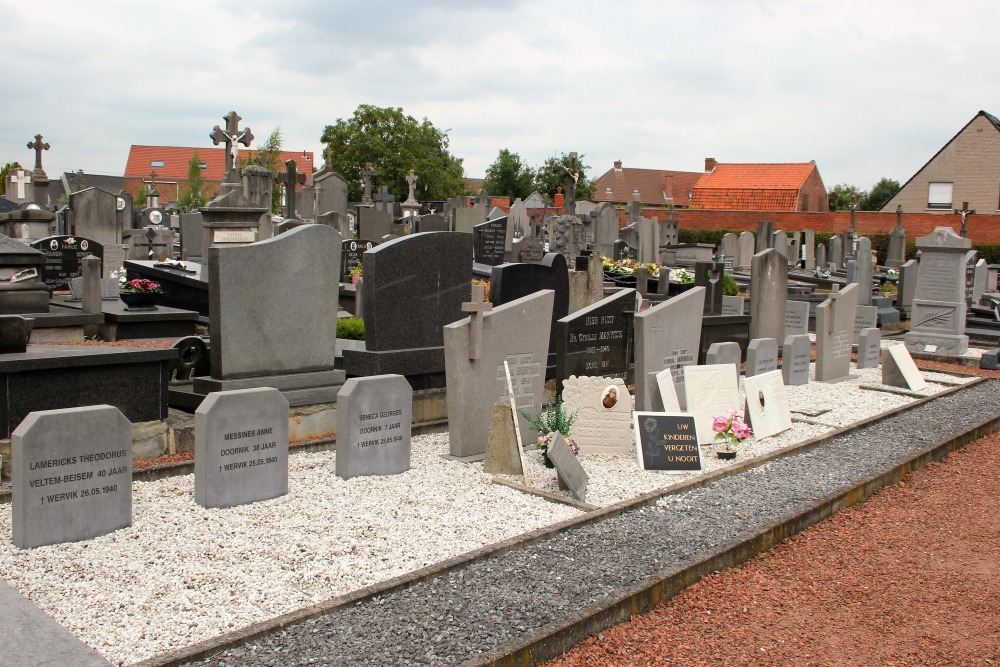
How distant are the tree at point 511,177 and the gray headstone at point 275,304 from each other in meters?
52.4

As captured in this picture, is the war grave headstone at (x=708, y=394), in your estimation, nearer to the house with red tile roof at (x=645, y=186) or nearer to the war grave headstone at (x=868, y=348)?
the war grave headstone at (x=868, y=348)

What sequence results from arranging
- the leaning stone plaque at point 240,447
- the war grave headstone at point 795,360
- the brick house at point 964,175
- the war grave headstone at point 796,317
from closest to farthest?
the leaning stone plaque at point 240,447
the war grave headstone at point 795,360
the war grave headstone at point 796,317
the brick house at point 964,175

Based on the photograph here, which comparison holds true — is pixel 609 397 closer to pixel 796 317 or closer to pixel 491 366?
pixel 491 366

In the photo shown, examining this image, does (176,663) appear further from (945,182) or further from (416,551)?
(945,182)

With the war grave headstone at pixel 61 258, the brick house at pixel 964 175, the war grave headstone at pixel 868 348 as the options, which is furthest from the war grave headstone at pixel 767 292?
the brick house at pixel 964 175

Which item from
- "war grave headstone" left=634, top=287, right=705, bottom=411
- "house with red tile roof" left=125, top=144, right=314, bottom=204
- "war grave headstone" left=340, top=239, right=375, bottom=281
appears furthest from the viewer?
"house with red tile roof" left=125, top=144, right=314, bottom=204

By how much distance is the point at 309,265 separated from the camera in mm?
8203

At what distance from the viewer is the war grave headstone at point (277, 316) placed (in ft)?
25.3

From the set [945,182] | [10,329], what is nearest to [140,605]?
[10,329]

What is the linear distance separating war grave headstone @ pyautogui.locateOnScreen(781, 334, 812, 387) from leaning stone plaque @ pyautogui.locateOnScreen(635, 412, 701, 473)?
4.63 metres

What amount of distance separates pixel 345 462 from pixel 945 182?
4945 cm

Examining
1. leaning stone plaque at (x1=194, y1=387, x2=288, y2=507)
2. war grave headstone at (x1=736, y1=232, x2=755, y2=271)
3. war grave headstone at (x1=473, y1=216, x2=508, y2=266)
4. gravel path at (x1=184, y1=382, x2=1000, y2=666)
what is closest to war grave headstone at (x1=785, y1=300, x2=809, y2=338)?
war grave headstone at (x1=473, y1=216, x2=508, y2=266)

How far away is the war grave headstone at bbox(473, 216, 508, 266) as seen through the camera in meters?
→ 20.4

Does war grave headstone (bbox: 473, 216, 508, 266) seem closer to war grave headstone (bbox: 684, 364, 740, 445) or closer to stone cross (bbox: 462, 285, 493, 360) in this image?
war grave headstone (bbox: 684, 364, 740, 445)
